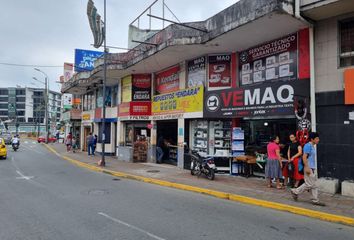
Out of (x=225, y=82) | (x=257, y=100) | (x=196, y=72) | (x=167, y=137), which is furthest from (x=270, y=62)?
(x=167, y=137)

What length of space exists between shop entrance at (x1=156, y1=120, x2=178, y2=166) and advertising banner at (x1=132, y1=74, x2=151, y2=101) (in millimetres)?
2234

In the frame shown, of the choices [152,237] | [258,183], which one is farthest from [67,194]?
[258,183]

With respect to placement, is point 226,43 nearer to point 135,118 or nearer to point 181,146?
point 181,146

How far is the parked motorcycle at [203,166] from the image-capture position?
13.0 m

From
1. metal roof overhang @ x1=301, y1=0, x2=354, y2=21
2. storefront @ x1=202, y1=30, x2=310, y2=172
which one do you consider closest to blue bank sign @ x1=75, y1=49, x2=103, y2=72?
storefront @ x1=202, y1=30, x2=310, y2=172

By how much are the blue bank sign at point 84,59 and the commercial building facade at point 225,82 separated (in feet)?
24.2

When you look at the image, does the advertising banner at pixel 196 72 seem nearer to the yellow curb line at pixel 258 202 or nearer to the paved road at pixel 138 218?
the yellow curb line at pixel 258 202

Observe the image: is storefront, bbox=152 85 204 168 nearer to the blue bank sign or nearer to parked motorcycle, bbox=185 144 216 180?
parked motorcycle, bbox=185 144 216 180

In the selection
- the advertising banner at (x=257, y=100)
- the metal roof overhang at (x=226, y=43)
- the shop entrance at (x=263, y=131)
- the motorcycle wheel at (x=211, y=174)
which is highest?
the metal roof overhang at (x=226, y=43)

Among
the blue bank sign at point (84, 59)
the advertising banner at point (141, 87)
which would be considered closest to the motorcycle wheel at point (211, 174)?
the advertising banner at point (141, 87)

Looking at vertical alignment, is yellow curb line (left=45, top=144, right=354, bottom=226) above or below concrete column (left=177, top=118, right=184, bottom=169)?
below

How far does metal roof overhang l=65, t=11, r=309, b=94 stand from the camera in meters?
10.8

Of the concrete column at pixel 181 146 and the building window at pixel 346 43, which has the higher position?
the building window at pixel 346 43

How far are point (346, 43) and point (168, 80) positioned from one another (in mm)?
10711
